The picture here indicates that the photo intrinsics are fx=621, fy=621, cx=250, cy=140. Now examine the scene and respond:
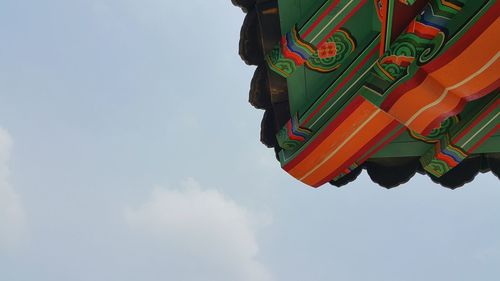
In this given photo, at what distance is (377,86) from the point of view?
573cm

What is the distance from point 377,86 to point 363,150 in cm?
84

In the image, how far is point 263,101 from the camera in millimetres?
6480

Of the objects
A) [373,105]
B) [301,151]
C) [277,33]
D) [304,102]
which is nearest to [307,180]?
[301,151]

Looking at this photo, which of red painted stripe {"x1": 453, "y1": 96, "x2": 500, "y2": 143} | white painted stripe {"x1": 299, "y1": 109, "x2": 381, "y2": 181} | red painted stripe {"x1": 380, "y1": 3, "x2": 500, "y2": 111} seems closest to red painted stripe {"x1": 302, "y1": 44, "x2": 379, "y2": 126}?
white painted stripe {"x1": 299, "y1": 109, "x2": 381, "y2": 181}

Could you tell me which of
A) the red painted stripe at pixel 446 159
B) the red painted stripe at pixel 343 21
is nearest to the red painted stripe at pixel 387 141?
the red painted stripe at pixel 446 159

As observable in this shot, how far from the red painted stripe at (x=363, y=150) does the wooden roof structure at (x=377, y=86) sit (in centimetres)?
2

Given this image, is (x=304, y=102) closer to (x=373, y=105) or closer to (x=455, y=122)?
(x=373, y=105)

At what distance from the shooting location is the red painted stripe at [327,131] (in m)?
5.94

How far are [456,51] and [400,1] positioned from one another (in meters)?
0.61

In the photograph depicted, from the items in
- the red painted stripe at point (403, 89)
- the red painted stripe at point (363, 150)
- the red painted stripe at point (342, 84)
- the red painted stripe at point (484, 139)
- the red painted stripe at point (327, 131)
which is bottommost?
the red painted stripe at point (484, 139)

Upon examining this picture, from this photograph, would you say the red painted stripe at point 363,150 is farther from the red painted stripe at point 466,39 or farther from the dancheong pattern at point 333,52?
the red painted stripe at point 466,39

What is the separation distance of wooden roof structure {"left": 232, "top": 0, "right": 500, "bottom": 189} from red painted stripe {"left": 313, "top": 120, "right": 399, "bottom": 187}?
0.06 ft

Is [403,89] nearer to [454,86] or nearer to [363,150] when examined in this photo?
[454,86]

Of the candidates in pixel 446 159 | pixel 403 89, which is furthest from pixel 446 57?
pixel 446 159
